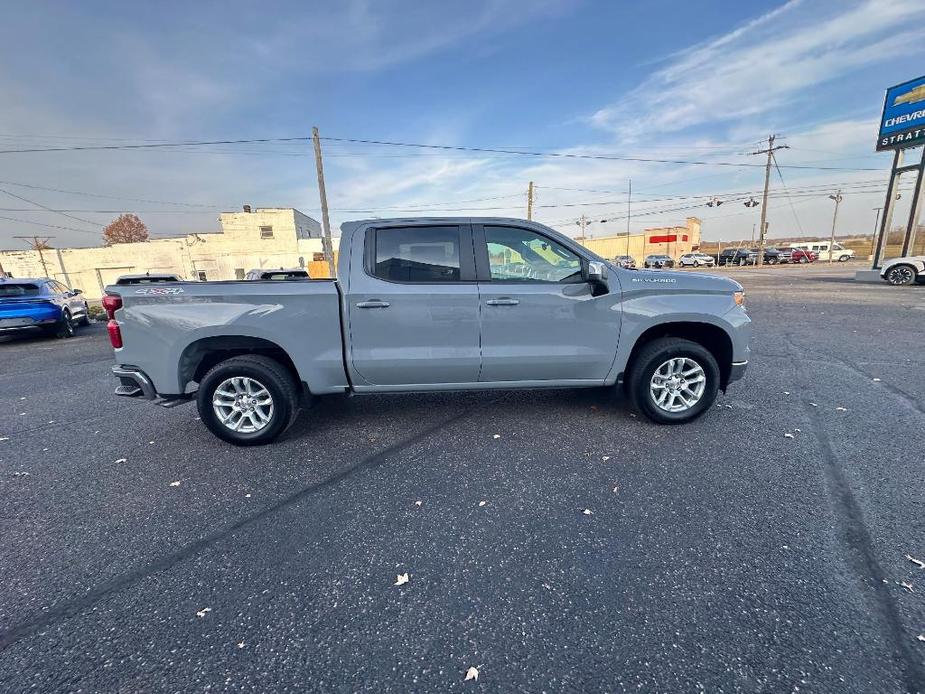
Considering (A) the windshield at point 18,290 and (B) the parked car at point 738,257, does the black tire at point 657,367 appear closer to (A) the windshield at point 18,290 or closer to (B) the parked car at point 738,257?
(A) the windshield at point 18,290

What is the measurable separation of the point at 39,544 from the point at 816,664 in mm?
4065

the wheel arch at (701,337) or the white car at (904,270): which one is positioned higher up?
the wheel arch at (701,337)

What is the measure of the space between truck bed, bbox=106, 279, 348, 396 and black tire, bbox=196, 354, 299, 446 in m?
0.16

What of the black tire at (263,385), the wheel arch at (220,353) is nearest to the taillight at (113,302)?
the wheel arch at (220,353)

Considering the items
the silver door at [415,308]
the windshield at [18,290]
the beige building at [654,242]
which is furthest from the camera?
the beige building at [654,242]

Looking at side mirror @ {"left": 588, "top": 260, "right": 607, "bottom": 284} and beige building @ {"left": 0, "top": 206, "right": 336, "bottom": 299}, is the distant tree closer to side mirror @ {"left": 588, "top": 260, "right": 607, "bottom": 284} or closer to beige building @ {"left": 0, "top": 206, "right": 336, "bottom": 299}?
beige building @ {"left": 0, "top": 206, "right": 336, "bottom": 299}

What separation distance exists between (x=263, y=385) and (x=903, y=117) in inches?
1015

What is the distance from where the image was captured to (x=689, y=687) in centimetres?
159

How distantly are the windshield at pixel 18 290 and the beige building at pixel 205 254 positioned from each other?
1188 inches

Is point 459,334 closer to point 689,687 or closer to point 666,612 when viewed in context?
point 666,612

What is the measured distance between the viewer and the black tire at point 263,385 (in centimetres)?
355

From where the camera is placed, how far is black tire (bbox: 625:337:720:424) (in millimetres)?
3781

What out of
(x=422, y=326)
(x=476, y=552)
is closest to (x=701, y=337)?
(x=422, y=326)

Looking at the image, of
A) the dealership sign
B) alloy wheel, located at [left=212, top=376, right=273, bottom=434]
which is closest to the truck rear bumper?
alloy wheel, located at [left=212, top=376, right=273, bottom=434]
